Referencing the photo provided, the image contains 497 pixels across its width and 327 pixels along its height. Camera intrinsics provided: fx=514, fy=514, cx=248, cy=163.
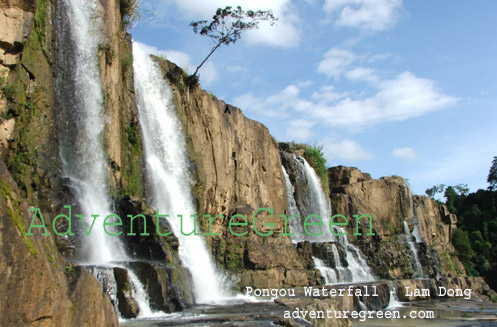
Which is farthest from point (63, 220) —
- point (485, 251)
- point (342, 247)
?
point (485, 251)

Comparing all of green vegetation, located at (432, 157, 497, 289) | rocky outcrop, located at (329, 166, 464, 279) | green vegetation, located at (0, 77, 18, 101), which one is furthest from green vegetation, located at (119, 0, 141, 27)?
green vegetation, located at (432, 157, 497, 289)

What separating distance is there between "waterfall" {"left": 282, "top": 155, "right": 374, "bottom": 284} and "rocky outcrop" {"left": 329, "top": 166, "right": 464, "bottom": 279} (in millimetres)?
1279

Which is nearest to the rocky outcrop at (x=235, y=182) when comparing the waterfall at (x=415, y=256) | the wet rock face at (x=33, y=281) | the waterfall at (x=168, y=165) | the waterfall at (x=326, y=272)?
the waterfall at (x=168, y=165)

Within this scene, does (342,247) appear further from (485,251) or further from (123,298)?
(485,251)

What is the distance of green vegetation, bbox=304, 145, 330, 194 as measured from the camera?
33094 mm

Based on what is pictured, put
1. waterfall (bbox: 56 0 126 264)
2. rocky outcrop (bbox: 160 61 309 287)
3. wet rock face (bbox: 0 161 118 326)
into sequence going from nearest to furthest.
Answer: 1. wet rock face (bbox: 0 161 118 326)
2. waterfall (bbox: 56 0 126 264)
3. rocky outcrop (bbox: 160 61 309 287)

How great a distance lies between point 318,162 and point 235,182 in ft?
33.1

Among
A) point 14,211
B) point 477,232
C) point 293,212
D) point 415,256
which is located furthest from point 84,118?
point 477,232

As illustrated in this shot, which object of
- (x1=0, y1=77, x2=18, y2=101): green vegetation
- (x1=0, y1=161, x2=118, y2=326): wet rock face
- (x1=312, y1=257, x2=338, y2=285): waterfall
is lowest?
(x1=312, y1=257, x2=338, y2=285): waterfall

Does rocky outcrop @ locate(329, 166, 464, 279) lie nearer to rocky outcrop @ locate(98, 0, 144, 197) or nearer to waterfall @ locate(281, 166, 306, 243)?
waterfall @ locate(281, 166, 306, 243)

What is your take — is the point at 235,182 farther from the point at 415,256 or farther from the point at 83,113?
the point at 415,256

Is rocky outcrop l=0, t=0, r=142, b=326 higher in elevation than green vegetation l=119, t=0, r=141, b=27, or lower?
lower

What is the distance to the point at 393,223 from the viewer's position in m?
35.9

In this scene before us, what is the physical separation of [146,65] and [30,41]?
757cm
